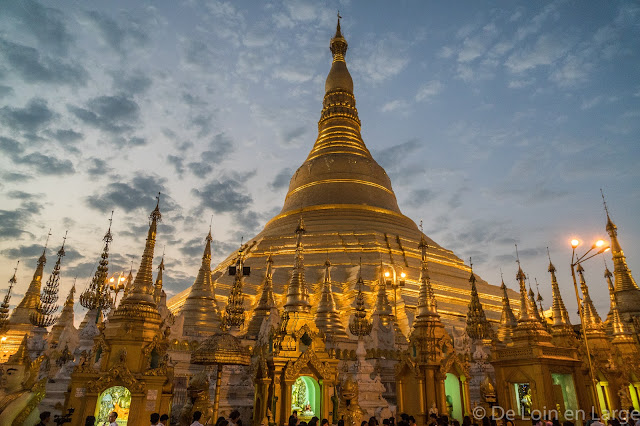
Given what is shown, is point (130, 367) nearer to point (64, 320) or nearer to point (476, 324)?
point (476, 324)

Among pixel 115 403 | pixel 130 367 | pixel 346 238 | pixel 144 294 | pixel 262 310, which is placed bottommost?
pixel 115 403

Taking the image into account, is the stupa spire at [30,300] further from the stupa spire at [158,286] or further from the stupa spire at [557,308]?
the stupa spire at [557,308]

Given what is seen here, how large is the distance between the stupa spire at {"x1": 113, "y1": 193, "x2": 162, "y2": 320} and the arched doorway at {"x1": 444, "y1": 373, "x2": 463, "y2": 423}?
10.8 meters

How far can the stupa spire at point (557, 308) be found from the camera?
69.5ft

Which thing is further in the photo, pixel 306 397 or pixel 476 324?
pixel 476 324

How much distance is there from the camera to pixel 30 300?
31844mm

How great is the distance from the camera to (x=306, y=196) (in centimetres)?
4297

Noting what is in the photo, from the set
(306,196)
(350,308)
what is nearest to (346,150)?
(306,196)

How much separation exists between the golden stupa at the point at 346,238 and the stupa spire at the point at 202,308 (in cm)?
42

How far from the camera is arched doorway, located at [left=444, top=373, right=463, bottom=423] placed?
15.9 meters

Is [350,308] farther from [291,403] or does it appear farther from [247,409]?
[291,403]

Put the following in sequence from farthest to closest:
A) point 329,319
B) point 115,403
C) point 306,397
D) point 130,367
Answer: point 329,319 < point 306,397 < point 130,367 < point 115,403

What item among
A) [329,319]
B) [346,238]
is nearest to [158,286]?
[329,319]

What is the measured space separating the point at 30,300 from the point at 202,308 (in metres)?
16.0
